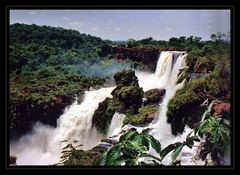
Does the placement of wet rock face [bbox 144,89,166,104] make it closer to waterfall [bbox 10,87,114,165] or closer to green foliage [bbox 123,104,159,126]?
green foliage [bbox 123,104,159,126]

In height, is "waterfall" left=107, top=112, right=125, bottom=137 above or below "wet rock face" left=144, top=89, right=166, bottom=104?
below

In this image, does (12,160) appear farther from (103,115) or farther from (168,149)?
(168,149)

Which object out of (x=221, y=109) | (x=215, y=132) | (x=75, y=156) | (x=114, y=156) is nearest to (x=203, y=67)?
(x=221, y=109)

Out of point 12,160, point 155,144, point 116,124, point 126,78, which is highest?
point 126,78

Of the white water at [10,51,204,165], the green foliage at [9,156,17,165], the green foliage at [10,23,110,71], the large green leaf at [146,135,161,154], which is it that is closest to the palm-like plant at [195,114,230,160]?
the white water at [10,51,204,165]

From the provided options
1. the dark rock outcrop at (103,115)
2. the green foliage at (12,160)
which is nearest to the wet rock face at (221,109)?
the dark rock outcrop at (103,115)
